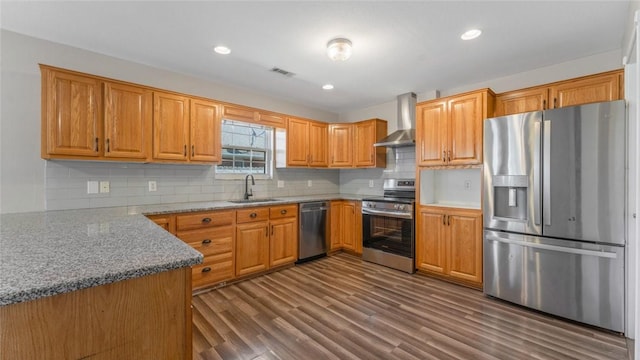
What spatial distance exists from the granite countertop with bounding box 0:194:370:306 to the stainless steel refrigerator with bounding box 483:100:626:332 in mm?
2927

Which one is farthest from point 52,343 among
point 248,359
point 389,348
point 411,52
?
point 411,52

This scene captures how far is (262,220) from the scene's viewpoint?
11.3 feet

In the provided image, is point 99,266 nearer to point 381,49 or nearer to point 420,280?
point 381,49

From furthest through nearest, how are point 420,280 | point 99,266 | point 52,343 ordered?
point 420,280, point 99,266, point 52,343

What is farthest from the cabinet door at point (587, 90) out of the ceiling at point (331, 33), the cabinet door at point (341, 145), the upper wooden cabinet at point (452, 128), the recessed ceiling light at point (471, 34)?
the cabinet door at point (341, 145)

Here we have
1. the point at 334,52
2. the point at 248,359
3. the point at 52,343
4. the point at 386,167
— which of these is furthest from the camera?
the point at 386,167

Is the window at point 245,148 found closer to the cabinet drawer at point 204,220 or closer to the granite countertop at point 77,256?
the cabinet drawer at point 204,220

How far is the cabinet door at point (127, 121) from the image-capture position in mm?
2590

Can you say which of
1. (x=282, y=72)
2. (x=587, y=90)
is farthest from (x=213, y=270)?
(x=587, y=90)

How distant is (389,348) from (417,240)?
1.75m

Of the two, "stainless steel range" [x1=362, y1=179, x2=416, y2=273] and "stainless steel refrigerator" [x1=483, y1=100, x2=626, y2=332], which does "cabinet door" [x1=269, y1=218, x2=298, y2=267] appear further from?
"stainless steel refrigerator" [x1=483, y1=100, x2=626, y2=332]

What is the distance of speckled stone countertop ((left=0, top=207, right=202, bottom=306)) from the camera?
80 cm

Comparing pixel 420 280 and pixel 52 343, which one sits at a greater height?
pixel 52 343

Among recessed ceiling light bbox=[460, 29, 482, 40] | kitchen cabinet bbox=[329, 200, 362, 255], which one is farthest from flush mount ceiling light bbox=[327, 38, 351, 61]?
kitchen cabinet bbox=[329, 200, 362, 255]
